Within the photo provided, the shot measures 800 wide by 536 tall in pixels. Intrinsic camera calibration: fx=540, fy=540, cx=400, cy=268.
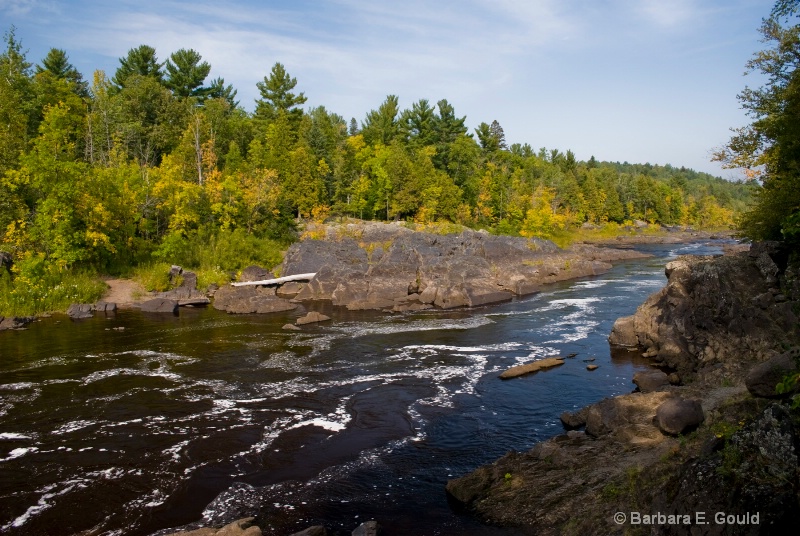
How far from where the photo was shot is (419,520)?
37.6 feet

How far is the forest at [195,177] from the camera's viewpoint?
37.1 metres

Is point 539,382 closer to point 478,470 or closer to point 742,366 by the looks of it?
point 742,366

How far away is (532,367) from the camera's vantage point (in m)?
22.2

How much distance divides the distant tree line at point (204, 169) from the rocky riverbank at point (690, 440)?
34.0 m

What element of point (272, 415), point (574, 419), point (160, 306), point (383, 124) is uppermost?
point (383, 124)

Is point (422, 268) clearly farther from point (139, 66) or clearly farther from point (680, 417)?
point (139, 66)

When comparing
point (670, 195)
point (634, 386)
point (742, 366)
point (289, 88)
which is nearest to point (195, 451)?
point (634, 386)

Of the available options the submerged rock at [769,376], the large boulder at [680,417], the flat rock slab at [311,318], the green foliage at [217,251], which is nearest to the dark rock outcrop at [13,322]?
the green foliage at [217,251]

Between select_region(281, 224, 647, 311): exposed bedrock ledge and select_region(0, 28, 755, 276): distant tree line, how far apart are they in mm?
10039

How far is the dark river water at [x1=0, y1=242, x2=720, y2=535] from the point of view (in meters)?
12.4

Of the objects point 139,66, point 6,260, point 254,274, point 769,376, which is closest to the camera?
point 769,376

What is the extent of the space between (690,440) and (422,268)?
31.0m

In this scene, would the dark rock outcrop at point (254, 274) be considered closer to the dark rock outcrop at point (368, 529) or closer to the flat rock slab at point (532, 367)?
the flat rock slab at point (532, 367)

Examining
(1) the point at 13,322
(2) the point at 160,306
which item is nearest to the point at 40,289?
(1) the point at 13,322
